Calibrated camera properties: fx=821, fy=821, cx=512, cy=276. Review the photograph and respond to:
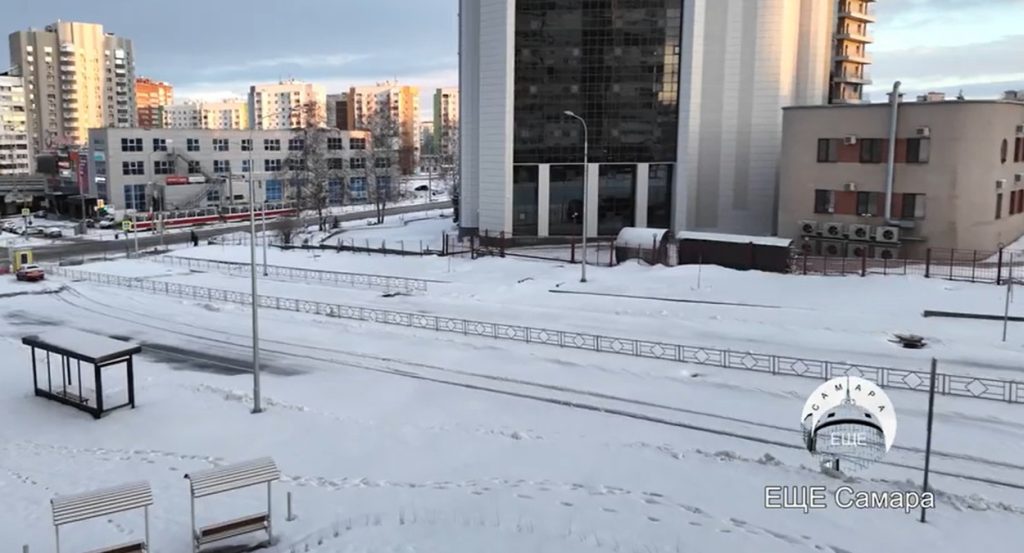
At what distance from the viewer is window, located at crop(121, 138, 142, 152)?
84312 millimetres

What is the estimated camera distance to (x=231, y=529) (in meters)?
13.5

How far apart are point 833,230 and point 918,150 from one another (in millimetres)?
6116

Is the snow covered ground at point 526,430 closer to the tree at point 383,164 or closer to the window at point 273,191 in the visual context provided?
the window at point 273,191

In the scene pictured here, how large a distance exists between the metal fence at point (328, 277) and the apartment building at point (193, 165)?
2901cm

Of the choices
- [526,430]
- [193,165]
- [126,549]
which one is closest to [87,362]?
[126,549]

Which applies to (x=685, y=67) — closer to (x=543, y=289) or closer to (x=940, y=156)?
(x=940, y=156)

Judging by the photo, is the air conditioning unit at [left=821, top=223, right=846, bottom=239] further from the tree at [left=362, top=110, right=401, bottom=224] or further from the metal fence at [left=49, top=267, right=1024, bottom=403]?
the tree at [left=362, top=110, right=401, bottom=224]

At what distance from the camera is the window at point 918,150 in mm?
43719

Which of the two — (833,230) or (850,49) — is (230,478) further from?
(850,49)

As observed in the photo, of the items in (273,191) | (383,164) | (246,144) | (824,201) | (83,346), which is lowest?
(83,346)

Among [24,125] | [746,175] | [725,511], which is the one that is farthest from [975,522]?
[24,125]

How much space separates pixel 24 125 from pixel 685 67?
12275 cm

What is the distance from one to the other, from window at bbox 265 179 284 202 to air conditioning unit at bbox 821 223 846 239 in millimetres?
67696

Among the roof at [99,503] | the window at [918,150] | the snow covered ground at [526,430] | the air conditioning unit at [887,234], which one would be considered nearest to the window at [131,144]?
the snow covered ground at [526,430]
